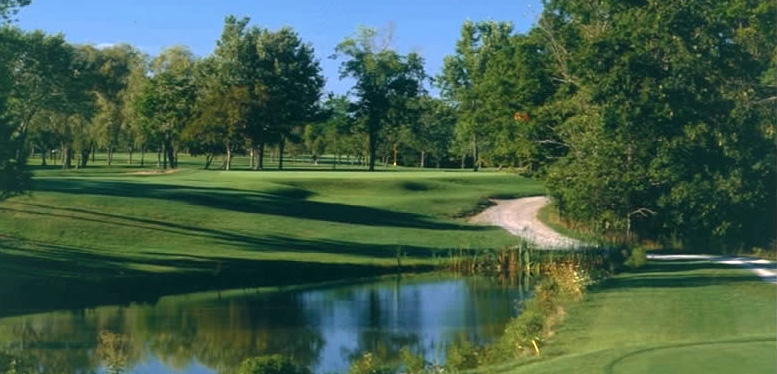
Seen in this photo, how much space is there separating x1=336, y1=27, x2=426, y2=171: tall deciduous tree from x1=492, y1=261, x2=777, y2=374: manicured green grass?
63.2 metres

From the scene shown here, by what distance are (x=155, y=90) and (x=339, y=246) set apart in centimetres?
4578

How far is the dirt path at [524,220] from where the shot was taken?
1848 inches

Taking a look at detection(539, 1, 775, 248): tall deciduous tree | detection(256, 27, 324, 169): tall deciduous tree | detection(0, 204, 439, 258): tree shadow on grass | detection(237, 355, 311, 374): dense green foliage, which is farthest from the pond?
detection(256, 27, 324, 169): tall deciduous tree

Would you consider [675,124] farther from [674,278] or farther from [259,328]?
[259,328]

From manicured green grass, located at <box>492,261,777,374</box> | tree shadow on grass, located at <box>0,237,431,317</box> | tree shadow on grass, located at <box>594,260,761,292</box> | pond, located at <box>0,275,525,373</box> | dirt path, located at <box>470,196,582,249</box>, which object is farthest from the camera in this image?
dirt path, located at <box>470,196,582,249</box>

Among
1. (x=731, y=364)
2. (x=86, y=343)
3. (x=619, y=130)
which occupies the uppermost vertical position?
(x=619, y=130)

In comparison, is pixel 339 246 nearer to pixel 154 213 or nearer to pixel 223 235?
pixel 223 235

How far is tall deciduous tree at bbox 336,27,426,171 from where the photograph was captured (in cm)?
9112

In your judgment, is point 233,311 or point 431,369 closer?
point 431,369

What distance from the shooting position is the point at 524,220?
177 ft

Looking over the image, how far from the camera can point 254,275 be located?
34.9 m

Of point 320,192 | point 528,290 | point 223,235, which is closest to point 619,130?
point 528,290

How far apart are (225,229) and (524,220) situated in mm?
17040

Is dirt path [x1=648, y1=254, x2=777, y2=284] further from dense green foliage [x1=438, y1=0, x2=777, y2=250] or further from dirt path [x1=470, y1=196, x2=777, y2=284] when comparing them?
dense green foliage [x1=438, y1=0, x2=777, y2=250]
